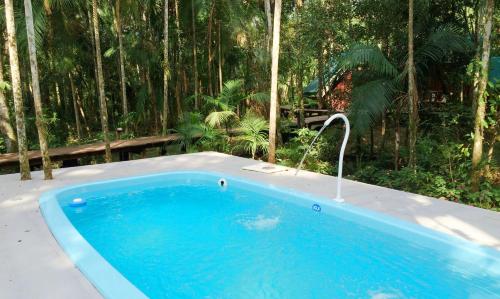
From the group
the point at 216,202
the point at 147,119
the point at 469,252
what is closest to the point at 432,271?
the point at 469,252

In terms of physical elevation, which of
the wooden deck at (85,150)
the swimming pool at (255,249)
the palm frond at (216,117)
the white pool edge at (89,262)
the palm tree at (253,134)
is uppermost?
the palm frond at (216,117)

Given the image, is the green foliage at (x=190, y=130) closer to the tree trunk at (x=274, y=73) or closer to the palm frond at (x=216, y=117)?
the palm frond at (x=216, y=117)

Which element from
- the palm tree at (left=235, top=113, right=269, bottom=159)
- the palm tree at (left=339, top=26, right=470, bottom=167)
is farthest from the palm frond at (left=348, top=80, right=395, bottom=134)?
the palm tree at (left=235, top=113, right=269, bottom=159)

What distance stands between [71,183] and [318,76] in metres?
6.55

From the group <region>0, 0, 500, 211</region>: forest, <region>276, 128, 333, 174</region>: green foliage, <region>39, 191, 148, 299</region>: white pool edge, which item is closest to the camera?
<region>39, 191, 148, 299</region>: white pool edge

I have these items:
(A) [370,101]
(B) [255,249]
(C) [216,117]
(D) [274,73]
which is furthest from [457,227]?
(C) [216,117]

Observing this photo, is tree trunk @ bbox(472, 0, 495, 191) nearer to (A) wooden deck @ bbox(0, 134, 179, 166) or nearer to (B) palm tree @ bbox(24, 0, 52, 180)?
(B) palm tree @ bbox(24, 0, 52, 180)

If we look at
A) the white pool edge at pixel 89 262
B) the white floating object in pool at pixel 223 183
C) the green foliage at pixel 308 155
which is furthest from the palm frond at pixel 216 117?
the white pool edge at pixel 89 262

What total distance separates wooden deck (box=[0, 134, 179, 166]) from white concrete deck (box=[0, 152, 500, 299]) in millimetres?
1243

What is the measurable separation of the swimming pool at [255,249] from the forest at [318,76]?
165 centimetres

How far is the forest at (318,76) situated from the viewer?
5.93 metres

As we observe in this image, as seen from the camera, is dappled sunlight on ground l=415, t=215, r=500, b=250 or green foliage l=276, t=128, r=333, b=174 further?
green foliage l=276, t=128, r=333, b=174

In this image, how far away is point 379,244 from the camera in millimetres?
4176

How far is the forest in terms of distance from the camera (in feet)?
19.5
